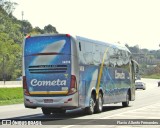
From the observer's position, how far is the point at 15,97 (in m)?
40.4

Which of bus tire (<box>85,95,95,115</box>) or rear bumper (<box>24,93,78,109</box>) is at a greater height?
rear bumper (<box>24,93,78,109</box>)

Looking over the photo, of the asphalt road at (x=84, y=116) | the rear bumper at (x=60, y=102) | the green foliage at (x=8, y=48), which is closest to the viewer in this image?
the asphalt road at (x=84, y=116)

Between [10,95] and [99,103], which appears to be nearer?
[99,103]

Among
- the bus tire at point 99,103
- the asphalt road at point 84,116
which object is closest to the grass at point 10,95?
the asphalt road at point 84,116

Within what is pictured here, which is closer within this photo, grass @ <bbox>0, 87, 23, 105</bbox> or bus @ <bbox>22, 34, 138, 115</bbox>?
bus @ <bbox>22, 34, 138, 115</bbox>

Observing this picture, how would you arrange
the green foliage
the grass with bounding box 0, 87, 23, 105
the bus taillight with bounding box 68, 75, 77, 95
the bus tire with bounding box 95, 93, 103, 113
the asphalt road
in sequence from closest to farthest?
the asphalt road → the bus taillight with bounding box 68, 75, 77, 95 → the bus tire with bounding box 95, 93, 103, 113 → the grass with bounding box 0, 87, 23, 105 → the green foliage

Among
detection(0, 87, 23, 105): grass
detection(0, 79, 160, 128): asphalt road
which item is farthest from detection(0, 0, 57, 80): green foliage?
detection(0, 79, 160, 128): asphalt road

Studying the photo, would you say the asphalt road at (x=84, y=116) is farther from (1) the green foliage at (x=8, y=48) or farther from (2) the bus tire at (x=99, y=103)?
(1) the green foliage at (x=8, y=48)

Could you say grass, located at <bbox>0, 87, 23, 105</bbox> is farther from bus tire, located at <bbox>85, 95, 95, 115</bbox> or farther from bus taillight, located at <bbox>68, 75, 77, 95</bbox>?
bus taillight, located at <bbox>68, 75, 77, 95</bbox>

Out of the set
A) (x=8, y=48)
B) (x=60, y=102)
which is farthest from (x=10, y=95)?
(x=8, y=48)

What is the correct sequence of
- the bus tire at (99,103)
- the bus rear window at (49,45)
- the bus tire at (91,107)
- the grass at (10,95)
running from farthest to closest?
the grass at (10,95) → the bus tire at (99,103) → the bus tire at (91,107) → the bus rear window at (49,45)

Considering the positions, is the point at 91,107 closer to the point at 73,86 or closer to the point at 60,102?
the point at 73,86

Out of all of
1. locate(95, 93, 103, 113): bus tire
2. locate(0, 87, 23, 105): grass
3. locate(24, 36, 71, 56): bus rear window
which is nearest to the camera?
locate(24, 36, 71, 56): bus rear window

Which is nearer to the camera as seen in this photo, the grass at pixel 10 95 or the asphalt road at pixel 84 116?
the asphalt road at pixel 84 116
